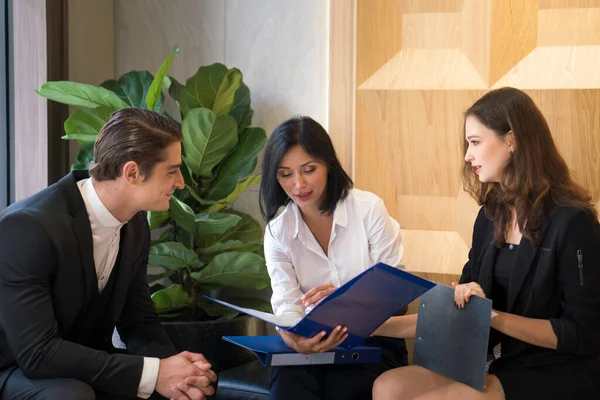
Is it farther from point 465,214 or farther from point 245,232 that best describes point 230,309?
point 465,214

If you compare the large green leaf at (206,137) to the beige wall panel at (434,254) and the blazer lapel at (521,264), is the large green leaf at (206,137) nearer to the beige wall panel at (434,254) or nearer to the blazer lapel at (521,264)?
the beige wall panel at (434,254)

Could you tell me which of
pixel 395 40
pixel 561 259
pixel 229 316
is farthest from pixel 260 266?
pixel 561 259

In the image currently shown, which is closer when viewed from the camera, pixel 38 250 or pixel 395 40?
pixel 38 250

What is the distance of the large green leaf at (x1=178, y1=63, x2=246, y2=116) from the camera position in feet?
10.3

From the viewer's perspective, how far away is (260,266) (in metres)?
3.00

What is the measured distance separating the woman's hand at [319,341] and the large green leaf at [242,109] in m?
1.26

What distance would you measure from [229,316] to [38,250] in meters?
1.24

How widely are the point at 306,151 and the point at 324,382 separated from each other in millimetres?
700

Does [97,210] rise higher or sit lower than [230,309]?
higher

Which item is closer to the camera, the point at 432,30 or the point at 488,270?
the point at 488,270

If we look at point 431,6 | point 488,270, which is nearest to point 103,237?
point 488,270

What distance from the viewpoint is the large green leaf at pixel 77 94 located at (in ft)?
9.81

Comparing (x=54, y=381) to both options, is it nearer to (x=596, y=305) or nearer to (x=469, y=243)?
(x=596, y=305)

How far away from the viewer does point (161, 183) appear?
2.16 meters
